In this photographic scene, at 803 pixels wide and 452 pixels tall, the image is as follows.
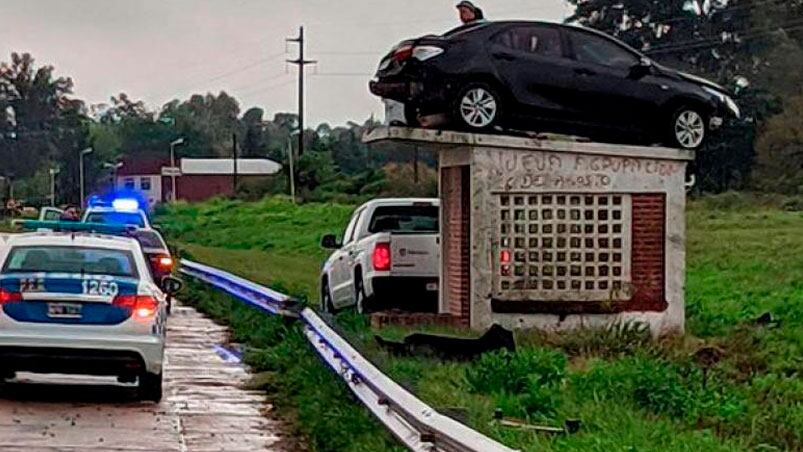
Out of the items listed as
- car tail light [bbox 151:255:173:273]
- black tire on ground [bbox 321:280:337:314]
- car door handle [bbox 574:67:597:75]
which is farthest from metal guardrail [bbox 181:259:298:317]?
car door handle [bbox 574:67:597:75]

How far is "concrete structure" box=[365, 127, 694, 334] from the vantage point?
1908cm

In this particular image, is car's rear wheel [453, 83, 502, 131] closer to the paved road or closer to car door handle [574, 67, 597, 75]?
car door handle [574, 67, 597, 75]

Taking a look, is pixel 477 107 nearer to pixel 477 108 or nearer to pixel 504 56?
pixel 477 108

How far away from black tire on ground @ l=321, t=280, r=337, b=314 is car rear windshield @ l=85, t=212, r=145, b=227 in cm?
635

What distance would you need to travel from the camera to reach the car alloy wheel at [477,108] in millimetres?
19188

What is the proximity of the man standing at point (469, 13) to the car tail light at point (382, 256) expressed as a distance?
3.02 m

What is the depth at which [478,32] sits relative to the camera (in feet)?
63.4

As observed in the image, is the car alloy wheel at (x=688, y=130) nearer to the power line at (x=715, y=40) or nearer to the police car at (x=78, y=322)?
the police car at (x=78, y=322)

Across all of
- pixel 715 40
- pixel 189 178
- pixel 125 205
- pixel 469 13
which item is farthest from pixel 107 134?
pixel 469 13

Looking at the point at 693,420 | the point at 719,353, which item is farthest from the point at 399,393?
the point at 719,353

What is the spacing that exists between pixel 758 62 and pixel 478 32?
61.4 meters

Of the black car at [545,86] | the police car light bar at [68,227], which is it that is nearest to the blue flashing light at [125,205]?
the police car light bar at [68,227]

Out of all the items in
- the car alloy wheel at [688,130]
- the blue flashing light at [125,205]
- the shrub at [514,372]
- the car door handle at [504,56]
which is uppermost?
the car door handle at [504,56]

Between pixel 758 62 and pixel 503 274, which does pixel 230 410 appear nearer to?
pixel 503 274
